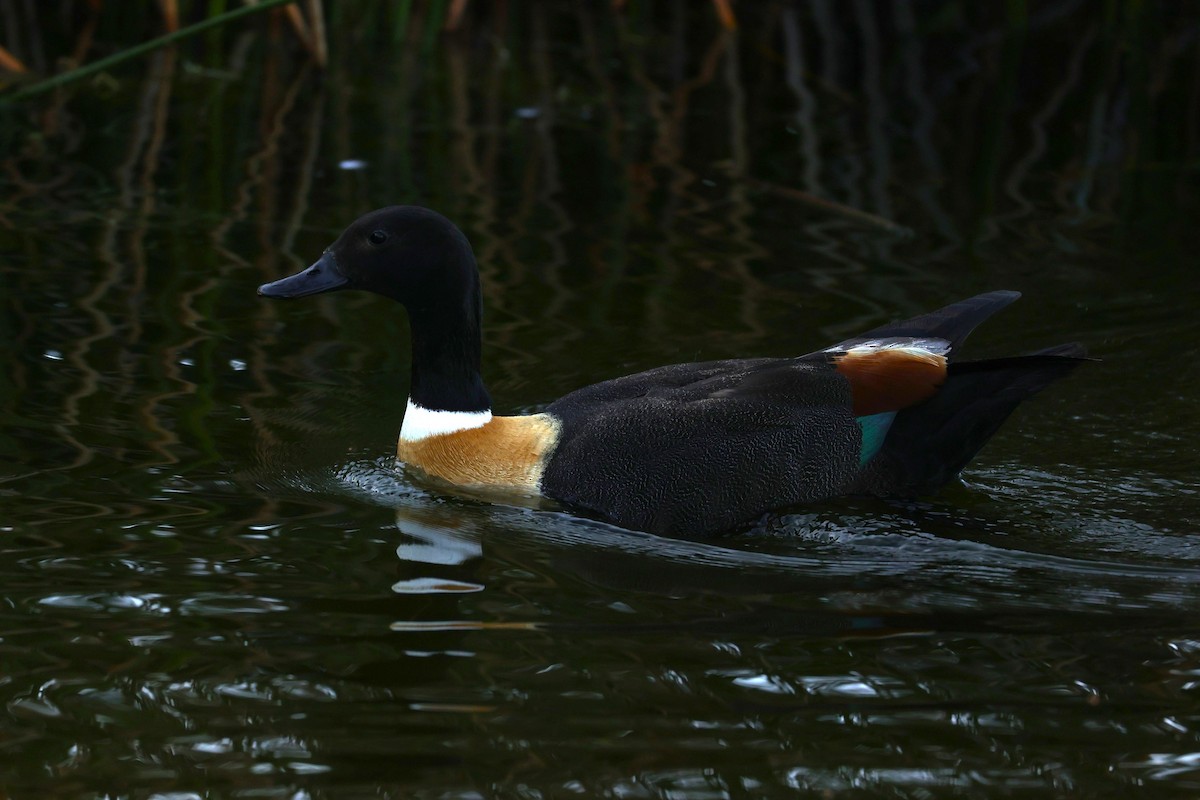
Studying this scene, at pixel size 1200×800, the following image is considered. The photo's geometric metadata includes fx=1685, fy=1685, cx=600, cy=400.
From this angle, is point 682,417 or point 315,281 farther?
point 315,281

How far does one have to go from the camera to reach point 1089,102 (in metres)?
12.7

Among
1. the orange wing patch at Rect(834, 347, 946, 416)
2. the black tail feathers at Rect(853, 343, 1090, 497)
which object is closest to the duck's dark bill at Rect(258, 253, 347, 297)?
the orange wing patch at Rect(834, 347, 946, 416)

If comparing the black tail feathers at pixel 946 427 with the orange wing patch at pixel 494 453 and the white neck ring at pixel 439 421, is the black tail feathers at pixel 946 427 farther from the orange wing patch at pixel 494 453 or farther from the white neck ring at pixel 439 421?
the white neck ring at pixel 439 421

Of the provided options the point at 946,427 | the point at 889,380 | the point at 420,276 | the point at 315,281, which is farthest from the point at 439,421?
the point at 946,427

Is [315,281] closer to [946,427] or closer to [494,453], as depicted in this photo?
[494,453]

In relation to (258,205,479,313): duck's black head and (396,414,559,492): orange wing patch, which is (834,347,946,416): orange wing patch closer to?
(396,414,559,492): orange wing patch

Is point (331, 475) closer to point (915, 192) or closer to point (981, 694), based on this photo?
point (981, 694)

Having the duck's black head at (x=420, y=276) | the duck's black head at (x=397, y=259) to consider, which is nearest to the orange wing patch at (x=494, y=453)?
the duck's black head at (x=420, y=276)

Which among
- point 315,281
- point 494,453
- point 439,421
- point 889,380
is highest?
point 315,281

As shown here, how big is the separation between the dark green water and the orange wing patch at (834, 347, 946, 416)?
0.39 m

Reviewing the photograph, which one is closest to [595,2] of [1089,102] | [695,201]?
[1089,102]

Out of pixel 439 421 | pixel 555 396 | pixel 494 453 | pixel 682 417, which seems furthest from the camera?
pixel 555 396

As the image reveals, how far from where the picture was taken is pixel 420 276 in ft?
20.3

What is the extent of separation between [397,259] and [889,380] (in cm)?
187
